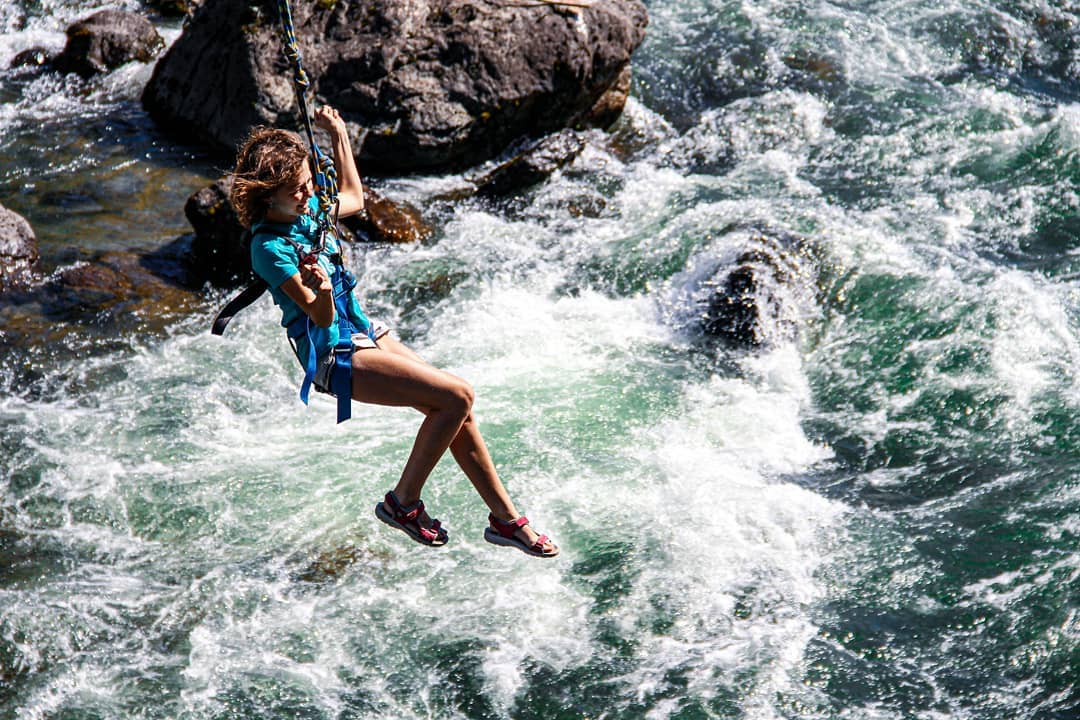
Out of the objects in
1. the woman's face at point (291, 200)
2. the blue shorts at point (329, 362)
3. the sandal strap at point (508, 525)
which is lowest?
the sandal strap at point (508, 525)

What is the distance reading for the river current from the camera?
6.79 meters

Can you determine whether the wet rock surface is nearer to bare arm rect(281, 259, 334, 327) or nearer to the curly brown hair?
the curly brown hair

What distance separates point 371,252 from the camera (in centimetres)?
1111

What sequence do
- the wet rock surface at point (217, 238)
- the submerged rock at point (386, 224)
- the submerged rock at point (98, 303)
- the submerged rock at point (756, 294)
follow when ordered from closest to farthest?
the submerged rock at point (98, 303)
the submerged rock at point (756, 294)
the wet rock surface at point (217, 238)
the submerged rock at point (386, 224)

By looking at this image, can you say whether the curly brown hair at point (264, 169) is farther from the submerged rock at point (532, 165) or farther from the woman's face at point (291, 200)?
the submerged rock at point (532, 165)

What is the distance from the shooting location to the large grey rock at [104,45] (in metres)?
14.6

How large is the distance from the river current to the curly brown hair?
123 inches

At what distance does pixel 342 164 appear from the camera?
5.78m

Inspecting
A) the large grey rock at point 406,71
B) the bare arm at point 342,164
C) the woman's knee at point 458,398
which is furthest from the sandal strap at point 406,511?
the large grey rock at point 406,71

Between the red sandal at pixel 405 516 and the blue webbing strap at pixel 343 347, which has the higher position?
the blue webbing strap at pixel 343 347

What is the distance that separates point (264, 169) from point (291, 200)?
0.19 meters

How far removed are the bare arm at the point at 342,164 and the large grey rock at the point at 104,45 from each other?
34.0 feet

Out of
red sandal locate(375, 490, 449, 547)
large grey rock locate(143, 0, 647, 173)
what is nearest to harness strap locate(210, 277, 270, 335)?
red sandal locate(375, 490, 449, 547)

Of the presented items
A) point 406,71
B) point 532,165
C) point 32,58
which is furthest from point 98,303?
point 32,58
